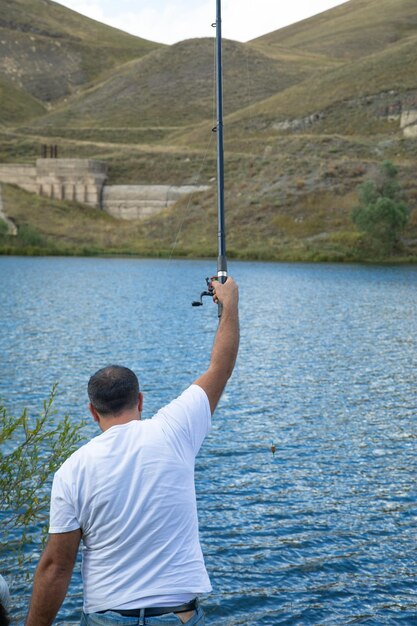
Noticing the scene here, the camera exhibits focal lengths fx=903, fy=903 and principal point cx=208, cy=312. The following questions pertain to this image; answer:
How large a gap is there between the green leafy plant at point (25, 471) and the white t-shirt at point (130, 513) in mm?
3730

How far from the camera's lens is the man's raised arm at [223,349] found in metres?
5.05

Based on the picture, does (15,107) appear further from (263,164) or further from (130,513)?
(130,513)

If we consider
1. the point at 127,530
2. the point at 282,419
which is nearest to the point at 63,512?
the point at 127,530

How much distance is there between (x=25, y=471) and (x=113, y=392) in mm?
5876

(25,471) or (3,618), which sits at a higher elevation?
(3,618)

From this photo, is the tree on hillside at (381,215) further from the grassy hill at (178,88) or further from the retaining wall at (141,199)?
the grassy hill at (178,88)

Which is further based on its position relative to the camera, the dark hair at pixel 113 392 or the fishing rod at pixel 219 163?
the fishing rod at pixel 219 163

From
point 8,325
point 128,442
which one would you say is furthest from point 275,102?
point 128,442

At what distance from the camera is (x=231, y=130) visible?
126375mm

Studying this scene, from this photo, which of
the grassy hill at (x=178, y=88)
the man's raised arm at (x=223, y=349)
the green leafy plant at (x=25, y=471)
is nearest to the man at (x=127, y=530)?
the man's raised arm at (x=223, y=349)

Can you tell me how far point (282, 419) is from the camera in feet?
69.8

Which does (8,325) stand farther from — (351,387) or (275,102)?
(275,102)

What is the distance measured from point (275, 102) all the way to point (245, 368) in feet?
351

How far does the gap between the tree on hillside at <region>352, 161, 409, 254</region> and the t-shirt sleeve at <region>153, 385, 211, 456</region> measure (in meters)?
76.2
